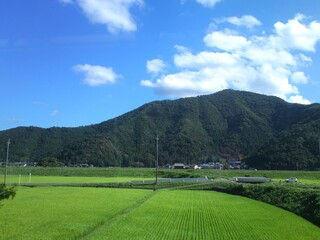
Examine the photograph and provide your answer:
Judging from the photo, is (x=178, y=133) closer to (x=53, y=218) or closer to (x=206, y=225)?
(x=53, y=218)

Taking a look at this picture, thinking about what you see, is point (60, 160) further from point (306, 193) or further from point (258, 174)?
point (306, 193)

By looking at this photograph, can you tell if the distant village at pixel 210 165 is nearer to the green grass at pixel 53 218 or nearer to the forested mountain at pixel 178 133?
the forested mountain at pixel 178 133

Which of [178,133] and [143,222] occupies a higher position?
[178,133]

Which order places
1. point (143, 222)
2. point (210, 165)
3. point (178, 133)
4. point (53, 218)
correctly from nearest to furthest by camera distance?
1. point (143, 222)
2. point (53, 218)
3. point (210, 165)
4. point (178, 133)

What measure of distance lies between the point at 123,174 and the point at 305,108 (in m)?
88.0

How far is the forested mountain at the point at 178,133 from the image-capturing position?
145000mm

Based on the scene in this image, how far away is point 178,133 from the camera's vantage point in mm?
153875

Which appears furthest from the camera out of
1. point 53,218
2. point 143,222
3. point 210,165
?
point 210,165

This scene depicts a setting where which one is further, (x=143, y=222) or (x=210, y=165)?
(x=210, y=165)

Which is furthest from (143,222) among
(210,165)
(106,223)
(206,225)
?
(210,165)

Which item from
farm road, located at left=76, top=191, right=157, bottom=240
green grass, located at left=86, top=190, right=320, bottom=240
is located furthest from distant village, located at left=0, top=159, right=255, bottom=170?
farm road, located at left=76, top=191, right=157, bottom=240

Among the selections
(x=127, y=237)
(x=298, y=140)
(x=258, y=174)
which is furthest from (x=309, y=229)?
(x=298, y=140)

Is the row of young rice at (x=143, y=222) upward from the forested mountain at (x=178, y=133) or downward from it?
downward

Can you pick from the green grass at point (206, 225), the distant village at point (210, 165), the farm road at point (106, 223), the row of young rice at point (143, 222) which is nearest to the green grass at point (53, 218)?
the row of young rice at point (143, 222)
